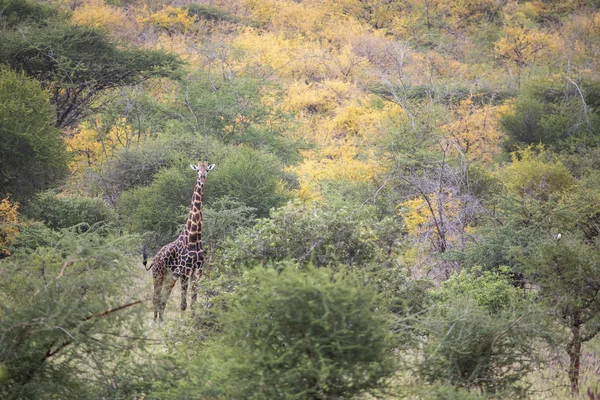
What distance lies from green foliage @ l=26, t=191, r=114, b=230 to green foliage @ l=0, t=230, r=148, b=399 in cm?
1262

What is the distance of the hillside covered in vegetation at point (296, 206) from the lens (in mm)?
5508

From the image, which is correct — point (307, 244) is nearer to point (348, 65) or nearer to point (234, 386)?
point (234, 386)

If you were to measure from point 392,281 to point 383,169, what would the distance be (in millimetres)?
13290

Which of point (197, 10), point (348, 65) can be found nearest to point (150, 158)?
point (348, 65)

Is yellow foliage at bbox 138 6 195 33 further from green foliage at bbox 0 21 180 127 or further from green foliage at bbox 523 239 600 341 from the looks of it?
green foliage at bbox 523 239 600 341

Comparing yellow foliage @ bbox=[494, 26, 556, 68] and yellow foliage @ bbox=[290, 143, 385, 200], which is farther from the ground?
yellow foliage @ bbox=[290, 143, 385, 200]

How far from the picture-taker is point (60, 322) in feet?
17.8

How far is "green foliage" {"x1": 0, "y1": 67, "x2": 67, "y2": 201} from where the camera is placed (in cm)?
1738

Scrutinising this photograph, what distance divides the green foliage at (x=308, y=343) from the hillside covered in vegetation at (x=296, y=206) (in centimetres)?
2

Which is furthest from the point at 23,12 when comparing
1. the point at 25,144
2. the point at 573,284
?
the point at 573,284

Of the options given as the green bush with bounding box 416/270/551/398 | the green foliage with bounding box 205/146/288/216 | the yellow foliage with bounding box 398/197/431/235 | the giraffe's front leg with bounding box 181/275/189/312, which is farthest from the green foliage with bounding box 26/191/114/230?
the green bush with bounding box 416/270/551/398

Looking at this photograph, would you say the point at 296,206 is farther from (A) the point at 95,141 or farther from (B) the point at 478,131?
(B) the point at 478,131

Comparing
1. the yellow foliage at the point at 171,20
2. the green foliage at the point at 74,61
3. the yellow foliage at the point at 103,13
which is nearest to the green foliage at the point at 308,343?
the green foliage at the point at 74,61

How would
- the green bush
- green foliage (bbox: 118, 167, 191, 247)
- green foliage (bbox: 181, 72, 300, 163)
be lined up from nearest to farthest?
the green bush
green foliage (bbox: 118, 167, 191, 247)
green foliage (bbox: 181, 72, 300, 163)
